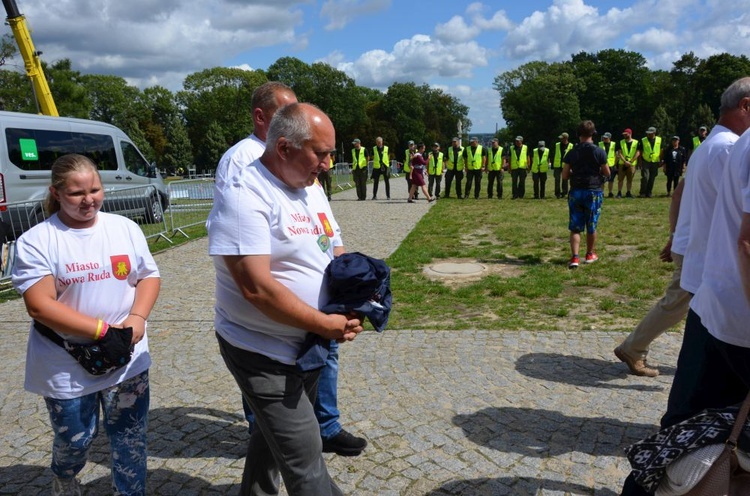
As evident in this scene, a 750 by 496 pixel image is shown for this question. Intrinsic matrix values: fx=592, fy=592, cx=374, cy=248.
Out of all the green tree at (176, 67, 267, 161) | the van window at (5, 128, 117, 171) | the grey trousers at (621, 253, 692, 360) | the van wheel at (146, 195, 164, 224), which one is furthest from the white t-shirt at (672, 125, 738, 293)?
the green tree at (176, 67, 267, 161)

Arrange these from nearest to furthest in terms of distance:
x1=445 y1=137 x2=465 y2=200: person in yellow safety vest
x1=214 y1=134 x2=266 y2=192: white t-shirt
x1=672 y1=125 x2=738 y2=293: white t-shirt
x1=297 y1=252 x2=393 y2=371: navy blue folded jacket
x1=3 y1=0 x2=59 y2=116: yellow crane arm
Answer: x1=297 y1=252 x2=393 y2=371: navy blue folded jacket < x1=672 y1=125 x2=738 y2=293: white t-shirt < x1=214 y1=134 x2=266 y2=192: white t-shirt < x1=3 y1=0 x2=59 y2=116: yellow crane arm < x1=445 y1=137 x2=465 y2=200: person in yellow safety vest

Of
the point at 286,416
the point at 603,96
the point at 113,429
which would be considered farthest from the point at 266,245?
the point at 603,96

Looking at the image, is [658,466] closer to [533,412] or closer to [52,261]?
[533,412]

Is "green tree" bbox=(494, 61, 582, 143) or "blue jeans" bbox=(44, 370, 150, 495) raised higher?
"green tree" bbox=(494, 61, 582, 143)

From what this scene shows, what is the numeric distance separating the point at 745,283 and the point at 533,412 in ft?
7.47

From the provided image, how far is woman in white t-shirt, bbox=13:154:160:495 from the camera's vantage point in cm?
248

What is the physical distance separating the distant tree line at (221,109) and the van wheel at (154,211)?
52186 mm

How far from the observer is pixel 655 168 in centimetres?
1844

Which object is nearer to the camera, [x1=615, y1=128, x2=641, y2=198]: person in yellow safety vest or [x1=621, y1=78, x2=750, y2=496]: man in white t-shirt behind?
[x1=621, y1=78, x2=750, y2=496]: man in white t-shirt behind

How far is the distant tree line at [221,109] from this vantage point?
230 ft

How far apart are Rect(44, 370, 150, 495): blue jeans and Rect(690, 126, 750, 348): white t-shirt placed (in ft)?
7.91

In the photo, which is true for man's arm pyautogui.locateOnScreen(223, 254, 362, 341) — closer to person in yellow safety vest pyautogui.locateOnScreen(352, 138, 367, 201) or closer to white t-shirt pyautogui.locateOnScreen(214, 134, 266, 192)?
white t-shirt pyautogui.locateOnScreen(214, 134, 266, 192)

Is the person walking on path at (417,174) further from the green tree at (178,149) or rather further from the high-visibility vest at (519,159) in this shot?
the green tree at (178,149)

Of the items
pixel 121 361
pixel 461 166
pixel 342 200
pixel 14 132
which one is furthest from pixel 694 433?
pixel 342 200
